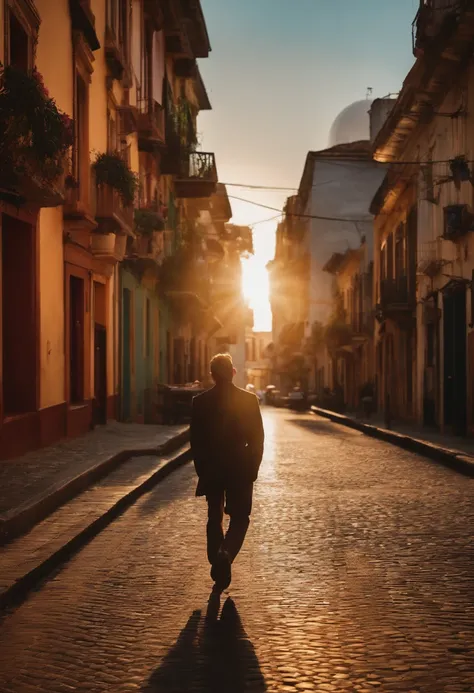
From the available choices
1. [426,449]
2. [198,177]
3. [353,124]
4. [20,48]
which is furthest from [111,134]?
[353,124]

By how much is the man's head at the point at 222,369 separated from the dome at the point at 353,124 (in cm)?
6456

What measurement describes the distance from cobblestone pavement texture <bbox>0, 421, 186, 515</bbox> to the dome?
51395 millimetres

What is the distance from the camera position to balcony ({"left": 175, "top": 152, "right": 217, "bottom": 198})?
38.0 metres

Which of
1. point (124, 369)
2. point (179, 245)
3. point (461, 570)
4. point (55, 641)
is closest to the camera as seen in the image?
point (55, 641)

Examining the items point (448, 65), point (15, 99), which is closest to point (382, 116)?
point (448, 65)

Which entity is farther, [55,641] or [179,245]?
[179,245]

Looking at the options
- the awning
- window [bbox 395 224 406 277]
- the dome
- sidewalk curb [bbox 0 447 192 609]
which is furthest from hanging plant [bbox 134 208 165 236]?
the dome

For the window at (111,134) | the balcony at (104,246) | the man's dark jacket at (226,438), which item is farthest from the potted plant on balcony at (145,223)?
the man's dark jacket at (226,438)

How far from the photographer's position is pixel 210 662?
5.72 meters

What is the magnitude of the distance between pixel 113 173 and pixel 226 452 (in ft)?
46.8

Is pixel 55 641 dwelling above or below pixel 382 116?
below

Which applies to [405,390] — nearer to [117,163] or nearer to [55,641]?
[117,163]

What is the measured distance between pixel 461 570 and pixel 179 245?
3218 centimetres

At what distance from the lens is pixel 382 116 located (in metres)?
49.8
